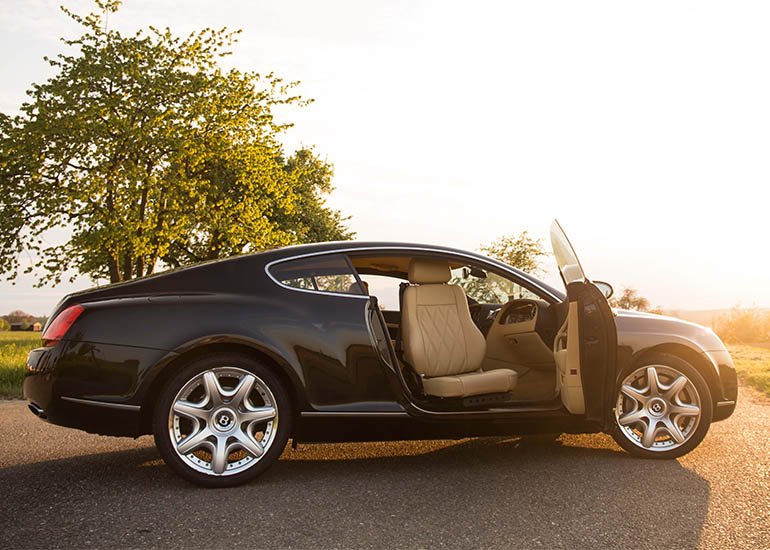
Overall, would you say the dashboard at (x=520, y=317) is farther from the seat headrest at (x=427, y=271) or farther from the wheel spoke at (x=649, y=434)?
the wheel spoke at (x=649, y=434)

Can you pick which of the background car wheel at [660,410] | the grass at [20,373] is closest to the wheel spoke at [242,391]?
the background car wheel at [660,410]

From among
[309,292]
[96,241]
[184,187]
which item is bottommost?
[309,292]

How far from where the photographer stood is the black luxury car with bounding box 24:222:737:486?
4.62 metres

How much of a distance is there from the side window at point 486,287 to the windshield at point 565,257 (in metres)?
0.50

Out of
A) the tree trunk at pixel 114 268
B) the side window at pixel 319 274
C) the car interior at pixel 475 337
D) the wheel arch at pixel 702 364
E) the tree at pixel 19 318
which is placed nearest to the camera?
the side window at pixel 319 274

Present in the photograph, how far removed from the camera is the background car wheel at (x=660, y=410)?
213 inches

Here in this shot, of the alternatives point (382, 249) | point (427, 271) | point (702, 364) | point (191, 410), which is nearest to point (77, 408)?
point (191, 410)

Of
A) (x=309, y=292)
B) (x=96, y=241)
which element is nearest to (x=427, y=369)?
(x=309, y=292)

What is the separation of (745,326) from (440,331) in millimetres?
18297

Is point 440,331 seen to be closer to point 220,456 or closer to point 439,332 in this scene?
point 439,332

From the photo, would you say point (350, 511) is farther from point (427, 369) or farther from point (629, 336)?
point (629, 336)

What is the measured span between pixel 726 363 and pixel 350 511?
320 cm

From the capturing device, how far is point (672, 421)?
543 centimetres

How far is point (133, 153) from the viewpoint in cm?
2388
